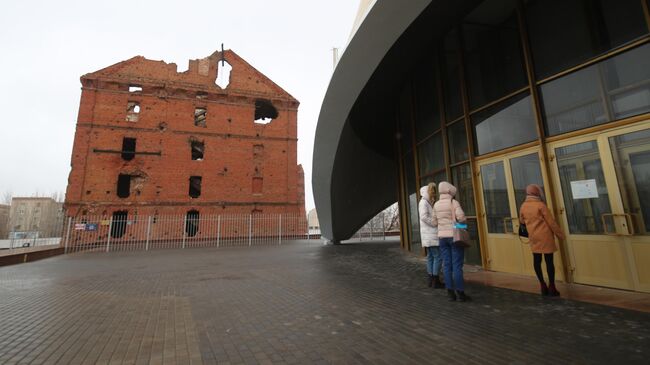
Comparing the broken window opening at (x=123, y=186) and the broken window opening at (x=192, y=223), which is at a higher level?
the broken window opening at (x=123, y=186)

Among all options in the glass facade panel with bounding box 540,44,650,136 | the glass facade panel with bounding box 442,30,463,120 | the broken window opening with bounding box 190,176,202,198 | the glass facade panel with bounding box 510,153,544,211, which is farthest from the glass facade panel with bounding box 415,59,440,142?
the broken window opening with bounding box 190,176,202,198

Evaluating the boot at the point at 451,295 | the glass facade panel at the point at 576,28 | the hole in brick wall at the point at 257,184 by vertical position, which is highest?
the hole in brick wall at the point at 257,184

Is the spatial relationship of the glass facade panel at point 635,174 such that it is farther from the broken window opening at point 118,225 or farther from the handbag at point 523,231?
the broken window opening at point 118,225

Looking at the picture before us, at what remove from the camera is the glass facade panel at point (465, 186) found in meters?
6.55

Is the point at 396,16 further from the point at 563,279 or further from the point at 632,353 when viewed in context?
the point at 632,353

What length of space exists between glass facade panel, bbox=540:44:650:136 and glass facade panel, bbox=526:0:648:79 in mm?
243

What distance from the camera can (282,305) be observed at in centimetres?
412

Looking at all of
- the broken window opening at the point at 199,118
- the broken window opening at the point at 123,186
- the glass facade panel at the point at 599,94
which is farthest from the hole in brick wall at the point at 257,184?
the glass facade panel at the point at 599,94

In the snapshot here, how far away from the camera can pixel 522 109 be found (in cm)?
556

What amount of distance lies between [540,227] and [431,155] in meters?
4.17

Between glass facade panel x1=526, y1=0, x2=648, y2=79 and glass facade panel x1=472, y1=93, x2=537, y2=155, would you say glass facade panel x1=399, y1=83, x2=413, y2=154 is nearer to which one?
glass facade panel x1=472, y1=93, x2=537, y2=155

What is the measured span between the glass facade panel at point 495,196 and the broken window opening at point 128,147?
25801mm

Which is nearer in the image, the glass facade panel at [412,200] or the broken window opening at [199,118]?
the glass facade panel at [412,200]

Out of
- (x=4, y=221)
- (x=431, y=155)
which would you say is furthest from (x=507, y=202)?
(x=4, y=221)
